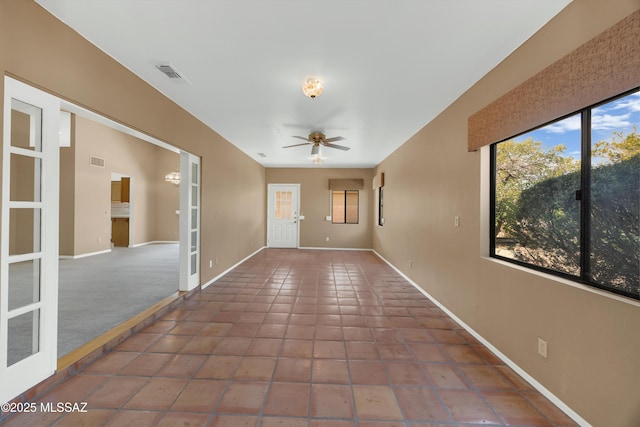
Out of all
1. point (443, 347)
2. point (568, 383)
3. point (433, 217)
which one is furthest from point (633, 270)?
point (433, 217)

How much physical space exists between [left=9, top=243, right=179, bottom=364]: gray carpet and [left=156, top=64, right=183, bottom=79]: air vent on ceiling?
189 centimetres

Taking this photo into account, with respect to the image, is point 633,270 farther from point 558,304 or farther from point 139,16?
point 139,16

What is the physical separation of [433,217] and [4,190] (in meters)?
4.04

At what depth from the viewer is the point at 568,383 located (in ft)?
5.37

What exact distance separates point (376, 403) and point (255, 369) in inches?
37.5

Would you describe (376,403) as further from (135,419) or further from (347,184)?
(347,184)

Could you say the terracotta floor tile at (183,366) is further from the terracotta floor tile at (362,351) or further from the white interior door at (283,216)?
the white interior door at (283,216)

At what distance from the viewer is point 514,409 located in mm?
1691

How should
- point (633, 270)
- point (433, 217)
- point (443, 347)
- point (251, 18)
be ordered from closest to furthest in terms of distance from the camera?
point (633, 270) < point (251, 18) < point (443, 347) < point (433, 217)

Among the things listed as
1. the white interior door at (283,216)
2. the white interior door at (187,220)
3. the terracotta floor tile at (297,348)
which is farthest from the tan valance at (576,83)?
the white interior door at (283,216)

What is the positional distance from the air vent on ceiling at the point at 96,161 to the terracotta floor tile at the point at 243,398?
284 inches

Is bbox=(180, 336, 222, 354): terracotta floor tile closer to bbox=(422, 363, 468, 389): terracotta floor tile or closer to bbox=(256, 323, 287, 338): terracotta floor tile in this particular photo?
bbox=(256, 323, 287, 338): terracotta floor tile

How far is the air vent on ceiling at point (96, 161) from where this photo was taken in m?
6.44

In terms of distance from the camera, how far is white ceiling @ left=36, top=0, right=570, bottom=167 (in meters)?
1.70
